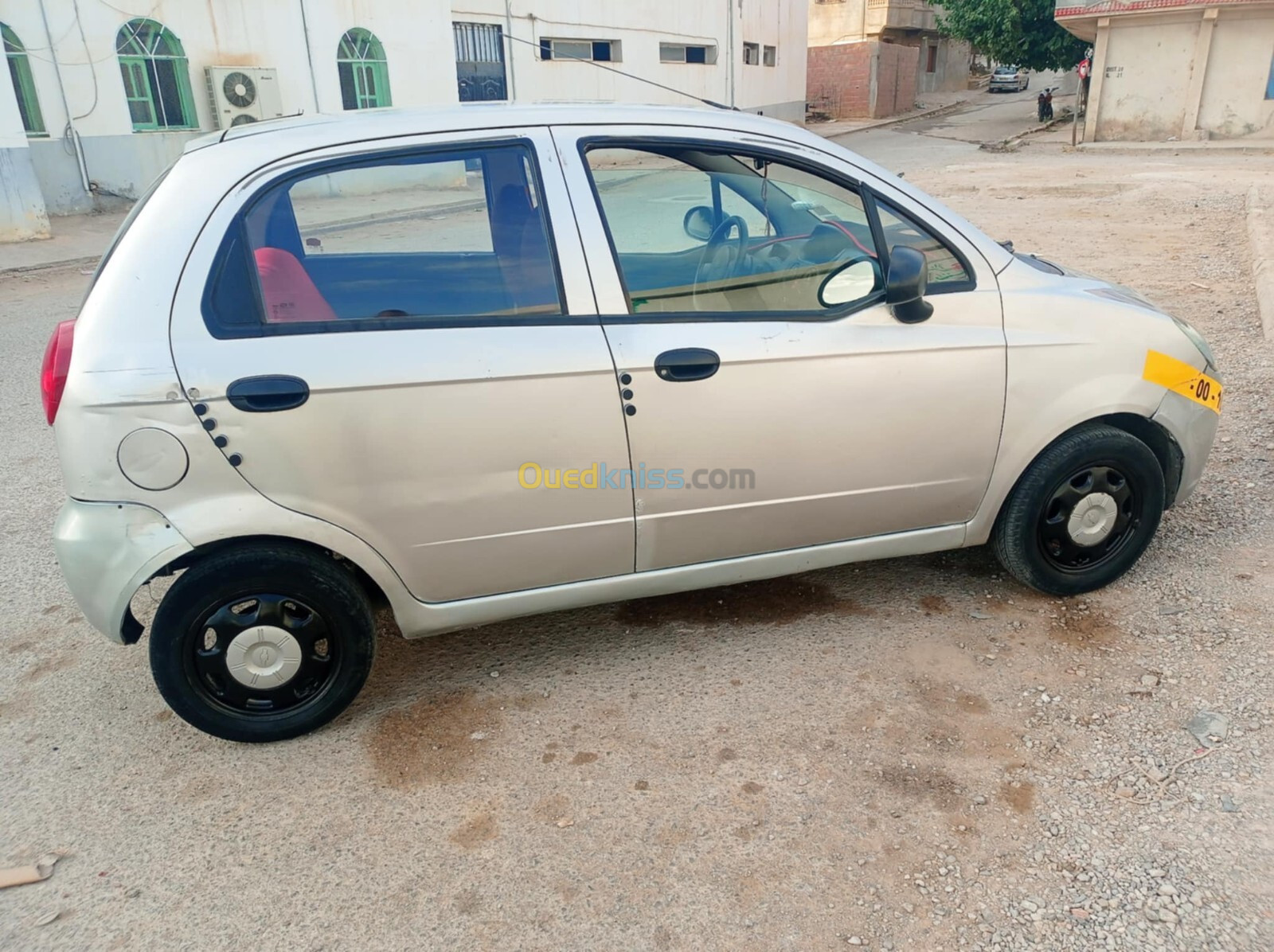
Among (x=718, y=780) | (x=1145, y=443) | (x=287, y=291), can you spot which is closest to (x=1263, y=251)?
(x=1145, y=443)

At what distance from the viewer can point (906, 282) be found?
2.86 m

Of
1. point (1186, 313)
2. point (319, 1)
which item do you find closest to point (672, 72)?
point (319, 1)

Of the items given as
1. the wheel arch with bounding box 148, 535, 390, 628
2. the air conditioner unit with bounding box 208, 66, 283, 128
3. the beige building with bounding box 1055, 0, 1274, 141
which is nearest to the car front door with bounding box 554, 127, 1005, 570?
the wheel arch with bounding box 148, 535, 390, 628

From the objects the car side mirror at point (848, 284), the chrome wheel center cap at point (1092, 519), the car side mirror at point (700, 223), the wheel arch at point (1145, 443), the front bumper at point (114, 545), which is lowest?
the chrome wheel center cap at point (1092, 519)

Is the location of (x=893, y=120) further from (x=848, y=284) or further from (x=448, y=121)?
(x=448, y=121)

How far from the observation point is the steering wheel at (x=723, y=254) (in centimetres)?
307

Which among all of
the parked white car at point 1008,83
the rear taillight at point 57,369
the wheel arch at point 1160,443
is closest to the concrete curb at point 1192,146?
the wheel arch at point 1160,443

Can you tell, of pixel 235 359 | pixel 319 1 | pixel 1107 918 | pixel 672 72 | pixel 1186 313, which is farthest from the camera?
pixel 672 72

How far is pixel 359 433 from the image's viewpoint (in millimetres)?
2607

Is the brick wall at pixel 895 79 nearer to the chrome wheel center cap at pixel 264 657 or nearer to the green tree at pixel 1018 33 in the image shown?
the green tree at pixel 1018 33

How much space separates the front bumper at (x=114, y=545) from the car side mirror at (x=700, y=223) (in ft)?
6.31

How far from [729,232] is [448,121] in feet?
3.36

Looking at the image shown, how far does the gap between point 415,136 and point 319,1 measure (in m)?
17.6

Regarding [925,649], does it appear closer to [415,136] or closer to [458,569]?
[458,569]
